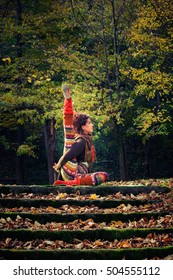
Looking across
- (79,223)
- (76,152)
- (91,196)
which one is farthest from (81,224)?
(76,152)

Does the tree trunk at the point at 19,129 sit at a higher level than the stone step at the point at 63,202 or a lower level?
higher

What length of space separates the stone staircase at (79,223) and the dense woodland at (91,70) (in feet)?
23.0

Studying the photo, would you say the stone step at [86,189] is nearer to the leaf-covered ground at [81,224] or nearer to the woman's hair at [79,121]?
the woman's hair at [79,121]

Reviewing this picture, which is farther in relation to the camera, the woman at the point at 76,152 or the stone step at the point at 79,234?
the woman at the point at 76,152

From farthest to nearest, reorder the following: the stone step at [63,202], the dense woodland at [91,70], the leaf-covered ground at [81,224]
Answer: the dense woodland at [91,70], the stone step at [63,202], the leaf-covered ground at [81,224]

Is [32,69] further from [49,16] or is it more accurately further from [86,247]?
[86,247]

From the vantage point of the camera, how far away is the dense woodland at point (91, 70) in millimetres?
22781

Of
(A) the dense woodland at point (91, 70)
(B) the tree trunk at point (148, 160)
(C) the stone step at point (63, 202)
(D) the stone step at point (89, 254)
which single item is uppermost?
(A) the dense woodland at point (91, 70)

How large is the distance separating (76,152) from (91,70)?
927cm

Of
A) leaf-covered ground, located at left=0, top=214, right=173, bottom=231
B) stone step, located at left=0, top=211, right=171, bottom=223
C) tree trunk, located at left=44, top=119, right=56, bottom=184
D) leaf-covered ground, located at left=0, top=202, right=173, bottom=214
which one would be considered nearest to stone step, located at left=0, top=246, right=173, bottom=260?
leaf-covered ground, located at left=0, top=214, right=173, bottom=231

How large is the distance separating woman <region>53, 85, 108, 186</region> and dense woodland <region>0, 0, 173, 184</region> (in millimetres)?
5679

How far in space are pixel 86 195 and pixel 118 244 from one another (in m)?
3.74

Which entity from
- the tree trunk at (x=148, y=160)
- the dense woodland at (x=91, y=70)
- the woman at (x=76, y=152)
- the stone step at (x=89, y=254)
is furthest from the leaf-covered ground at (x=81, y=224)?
the tree trunk at (x=148, y=160)

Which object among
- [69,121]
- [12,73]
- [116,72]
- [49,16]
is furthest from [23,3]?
[69,121]
